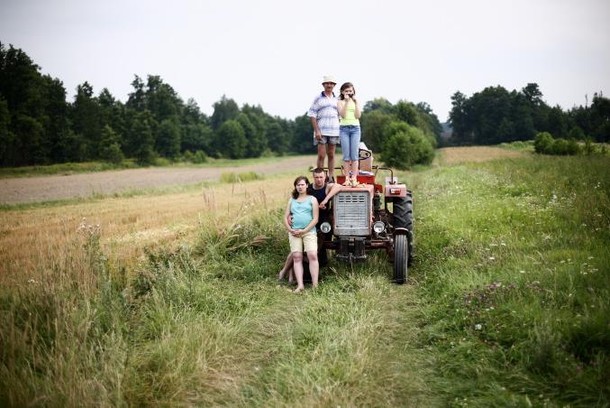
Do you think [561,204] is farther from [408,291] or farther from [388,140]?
[388,140]

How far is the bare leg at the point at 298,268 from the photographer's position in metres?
6.18

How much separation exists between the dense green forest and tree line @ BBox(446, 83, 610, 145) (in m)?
0.22

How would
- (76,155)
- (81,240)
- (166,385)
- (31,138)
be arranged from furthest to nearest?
(76,155), (31,138), (81,240), (166,385)

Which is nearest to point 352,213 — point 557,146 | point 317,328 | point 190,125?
point 317,328

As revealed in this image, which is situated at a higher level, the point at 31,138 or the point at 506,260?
the point at 31,138

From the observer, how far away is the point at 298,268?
20.6ft

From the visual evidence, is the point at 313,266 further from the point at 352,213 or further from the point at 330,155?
the point at 330,155

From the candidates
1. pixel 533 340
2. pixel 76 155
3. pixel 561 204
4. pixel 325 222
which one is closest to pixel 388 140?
pixel 561 204

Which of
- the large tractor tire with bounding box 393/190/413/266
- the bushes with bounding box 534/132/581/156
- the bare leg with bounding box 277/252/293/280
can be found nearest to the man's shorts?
the large tractor tire with bounding box 393/190/413/266

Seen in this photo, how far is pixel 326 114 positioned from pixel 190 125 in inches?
2894

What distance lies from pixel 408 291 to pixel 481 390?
260 centimetres

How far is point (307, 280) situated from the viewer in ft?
22.1

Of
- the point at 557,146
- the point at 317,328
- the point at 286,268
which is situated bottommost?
the point at 317,328

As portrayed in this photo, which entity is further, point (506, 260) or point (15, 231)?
point (15, 231)
